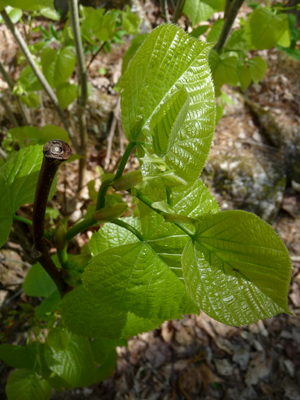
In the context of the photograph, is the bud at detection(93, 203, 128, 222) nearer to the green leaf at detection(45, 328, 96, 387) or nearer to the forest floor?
the green leaf at detection(45, 328, 96, 387)

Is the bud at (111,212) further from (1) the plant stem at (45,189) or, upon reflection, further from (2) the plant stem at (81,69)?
(2) the plant stem at (81,69)

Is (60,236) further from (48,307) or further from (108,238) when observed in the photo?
(48,307)

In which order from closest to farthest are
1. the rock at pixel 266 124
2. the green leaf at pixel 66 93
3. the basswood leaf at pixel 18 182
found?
1. the basswood leaf at pixel 18 182
2. the green leaf at pixel 66 93
3. the rock at pixel 266 124

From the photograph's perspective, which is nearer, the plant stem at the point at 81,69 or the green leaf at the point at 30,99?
the plant stem at the point at 81,69

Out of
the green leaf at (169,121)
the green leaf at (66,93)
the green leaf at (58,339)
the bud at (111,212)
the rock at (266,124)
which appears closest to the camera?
the green leaf at (169,121)

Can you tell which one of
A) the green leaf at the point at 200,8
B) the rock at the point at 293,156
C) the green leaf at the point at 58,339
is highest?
the green leaf at the point at 200,8

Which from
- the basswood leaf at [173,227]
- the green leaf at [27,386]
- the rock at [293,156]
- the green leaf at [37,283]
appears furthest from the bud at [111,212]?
the rock at [293,156]

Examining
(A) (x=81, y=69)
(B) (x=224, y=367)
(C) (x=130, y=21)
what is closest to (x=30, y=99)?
(A) (x=81, y=69)
